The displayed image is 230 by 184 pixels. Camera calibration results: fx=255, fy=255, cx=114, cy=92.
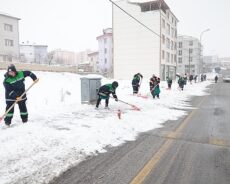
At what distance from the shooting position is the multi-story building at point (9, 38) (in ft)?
157

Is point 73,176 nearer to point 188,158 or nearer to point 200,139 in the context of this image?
point 188,158

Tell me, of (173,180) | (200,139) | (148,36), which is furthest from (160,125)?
(148,36)

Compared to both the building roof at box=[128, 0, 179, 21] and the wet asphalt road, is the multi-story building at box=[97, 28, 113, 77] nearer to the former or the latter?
the building roof at box=[128, 0, 179, 21]

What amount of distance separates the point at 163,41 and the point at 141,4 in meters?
7.82

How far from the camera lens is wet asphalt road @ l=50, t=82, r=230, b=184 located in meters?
4.25

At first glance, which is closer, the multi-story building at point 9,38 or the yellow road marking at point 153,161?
the yellow road marking at point 153,161

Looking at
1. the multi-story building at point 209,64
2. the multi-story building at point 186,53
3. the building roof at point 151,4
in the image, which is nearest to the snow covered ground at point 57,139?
the building roof at point 151,4

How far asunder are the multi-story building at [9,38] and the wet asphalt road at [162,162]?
45.2 m

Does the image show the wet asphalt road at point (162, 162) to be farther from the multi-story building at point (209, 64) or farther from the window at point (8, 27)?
the multi-story building at point (209, 64)

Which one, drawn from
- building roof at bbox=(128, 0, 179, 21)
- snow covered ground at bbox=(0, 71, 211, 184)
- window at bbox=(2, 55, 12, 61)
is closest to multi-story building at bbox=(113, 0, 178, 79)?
building roof at bbox=(128, 0, 179, 21)

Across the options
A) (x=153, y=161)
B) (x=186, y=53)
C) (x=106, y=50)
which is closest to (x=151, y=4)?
(x=106, y=50)

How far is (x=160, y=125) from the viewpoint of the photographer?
8.62 m

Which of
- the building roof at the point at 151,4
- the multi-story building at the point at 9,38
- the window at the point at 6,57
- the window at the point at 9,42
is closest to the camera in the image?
the building roof at the point at 151,4

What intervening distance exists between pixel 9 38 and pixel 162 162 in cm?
5049
